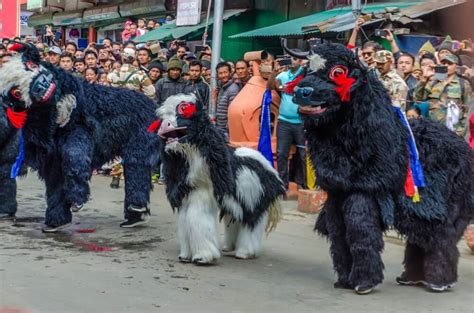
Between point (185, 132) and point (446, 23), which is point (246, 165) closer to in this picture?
point (185, 132)

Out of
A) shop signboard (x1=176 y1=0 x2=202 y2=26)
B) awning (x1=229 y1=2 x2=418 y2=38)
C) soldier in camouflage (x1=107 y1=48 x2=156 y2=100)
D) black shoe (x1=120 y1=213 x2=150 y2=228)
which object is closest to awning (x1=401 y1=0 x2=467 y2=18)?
awning (x1=229 y1=2 x2=418 y2=38)

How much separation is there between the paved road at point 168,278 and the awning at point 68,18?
19.8 m

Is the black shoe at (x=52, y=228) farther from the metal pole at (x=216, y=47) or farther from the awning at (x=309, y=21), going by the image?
the awning at (x=309, y=21)

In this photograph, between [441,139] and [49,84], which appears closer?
[441,139]

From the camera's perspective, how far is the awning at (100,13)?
25.4m

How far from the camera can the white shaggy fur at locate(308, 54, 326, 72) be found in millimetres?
6168

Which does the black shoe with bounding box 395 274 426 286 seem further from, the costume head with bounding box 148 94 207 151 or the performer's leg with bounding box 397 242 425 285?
the costume head with bounding box 148 94 207 151

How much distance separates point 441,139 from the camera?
6.47 metres

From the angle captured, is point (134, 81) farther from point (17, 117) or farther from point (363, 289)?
point (363, 289)

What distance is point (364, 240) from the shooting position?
6113 millimetres

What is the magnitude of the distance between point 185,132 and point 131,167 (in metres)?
1.81

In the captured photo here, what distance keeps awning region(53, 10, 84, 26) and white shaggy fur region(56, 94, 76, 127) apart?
2005cm

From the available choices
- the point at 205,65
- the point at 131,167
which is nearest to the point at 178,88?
the point at 205,65

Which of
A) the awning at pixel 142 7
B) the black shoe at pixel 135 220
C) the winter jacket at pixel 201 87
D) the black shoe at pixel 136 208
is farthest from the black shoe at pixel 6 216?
the awning at pixel 142 7
